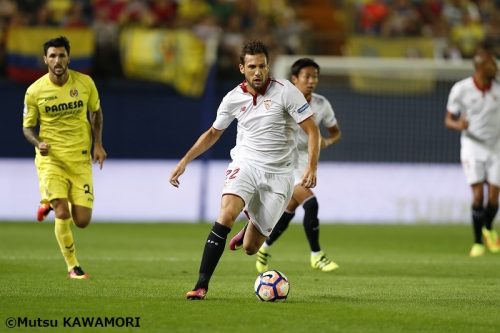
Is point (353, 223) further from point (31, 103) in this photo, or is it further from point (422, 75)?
point (31, 103)

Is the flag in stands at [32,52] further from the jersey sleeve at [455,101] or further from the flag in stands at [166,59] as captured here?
the jersey sleeve at [455,101]

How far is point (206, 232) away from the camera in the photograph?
63.4 ft

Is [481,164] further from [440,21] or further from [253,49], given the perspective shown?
[440,21]

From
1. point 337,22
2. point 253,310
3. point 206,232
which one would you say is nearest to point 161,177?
point 206,232

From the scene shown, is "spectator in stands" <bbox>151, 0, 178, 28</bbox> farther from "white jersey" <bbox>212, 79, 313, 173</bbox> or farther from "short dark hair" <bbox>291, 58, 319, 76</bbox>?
"white jersey" <bbox>212, 79, 313, 173</bbox>

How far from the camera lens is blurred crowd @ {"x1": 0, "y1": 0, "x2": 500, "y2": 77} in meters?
22.4

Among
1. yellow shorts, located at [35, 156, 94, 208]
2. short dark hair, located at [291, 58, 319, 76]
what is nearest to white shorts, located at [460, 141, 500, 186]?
short dark hair, located at [291, 58, 319, 76]

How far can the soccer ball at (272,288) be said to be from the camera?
916 cm

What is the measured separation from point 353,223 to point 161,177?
13.0 ft

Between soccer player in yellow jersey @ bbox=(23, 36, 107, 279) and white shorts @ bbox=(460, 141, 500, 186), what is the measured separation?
6009mm

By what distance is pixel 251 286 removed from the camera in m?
10.6

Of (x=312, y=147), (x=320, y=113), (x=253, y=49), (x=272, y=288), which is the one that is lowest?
(x=272, y=288)

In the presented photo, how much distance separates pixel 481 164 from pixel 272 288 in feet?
22.7

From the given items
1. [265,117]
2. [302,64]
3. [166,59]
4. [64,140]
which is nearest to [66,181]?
[64,140]
